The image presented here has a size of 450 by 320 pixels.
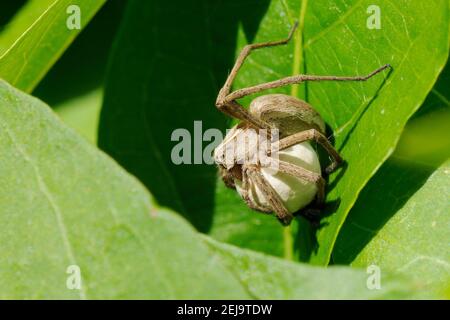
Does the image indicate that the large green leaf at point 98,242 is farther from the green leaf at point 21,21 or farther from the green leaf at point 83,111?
the green leaf at point 83,111

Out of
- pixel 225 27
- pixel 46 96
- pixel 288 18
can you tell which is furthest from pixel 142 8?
pixel 46 96

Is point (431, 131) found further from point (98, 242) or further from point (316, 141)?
point (98, 242)

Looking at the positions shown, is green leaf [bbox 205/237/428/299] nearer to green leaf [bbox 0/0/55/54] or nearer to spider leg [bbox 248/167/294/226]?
spider leg [bbox 248/167/294/226]

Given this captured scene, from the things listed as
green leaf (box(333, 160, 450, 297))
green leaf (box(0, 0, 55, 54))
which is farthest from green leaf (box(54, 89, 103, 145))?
green leaf (box(333, 160, 450, 297))

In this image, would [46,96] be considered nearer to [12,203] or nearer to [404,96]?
[12,203]

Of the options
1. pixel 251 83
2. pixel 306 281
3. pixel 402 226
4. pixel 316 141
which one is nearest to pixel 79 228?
pixel 306 281

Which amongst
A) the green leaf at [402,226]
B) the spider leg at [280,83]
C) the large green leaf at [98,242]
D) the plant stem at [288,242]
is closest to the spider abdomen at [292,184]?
the plant stem at [288,242]

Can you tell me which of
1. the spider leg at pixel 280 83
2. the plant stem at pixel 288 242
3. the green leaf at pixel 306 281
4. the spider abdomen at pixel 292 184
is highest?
the spider leg at pixel 280 83
